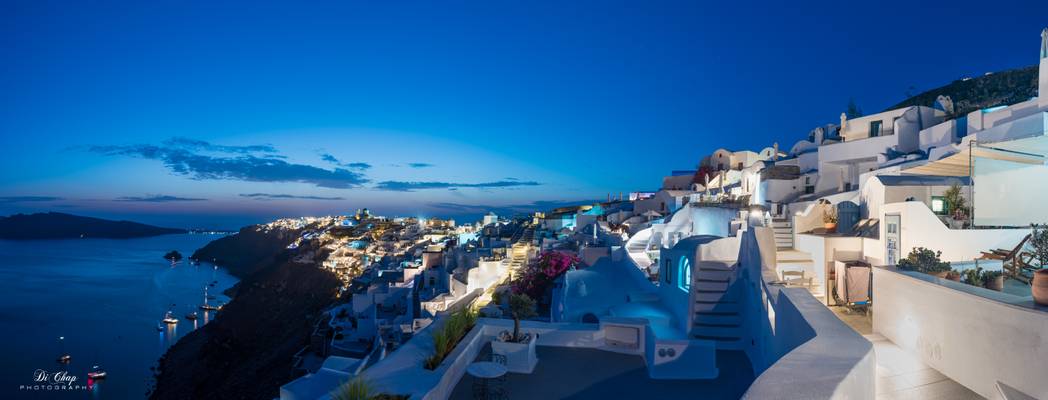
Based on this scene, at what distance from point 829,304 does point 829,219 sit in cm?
451

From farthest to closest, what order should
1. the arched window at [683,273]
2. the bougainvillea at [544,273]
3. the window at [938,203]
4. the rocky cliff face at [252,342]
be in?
the rocky cliff face at [252,342] → the bougainvillea at [544,273] → the arched window at [683,273] → the window at [938,203]

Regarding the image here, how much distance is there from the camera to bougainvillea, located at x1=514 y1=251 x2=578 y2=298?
1806cm

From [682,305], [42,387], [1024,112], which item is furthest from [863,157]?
[42,387]

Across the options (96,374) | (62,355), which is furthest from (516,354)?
(62,355)

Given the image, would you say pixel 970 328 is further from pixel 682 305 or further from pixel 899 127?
pixel 899 127

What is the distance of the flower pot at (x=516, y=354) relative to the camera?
616cm

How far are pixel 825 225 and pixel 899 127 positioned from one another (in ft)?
32.3

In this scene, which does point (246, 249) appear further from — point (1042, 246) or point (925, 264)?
point (1042, 246)

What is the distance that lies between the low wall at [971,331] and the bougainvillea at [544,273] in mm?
13888

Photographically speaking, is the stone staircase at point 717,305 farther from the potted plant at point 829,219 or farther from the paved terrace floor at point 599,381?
the potted plant at point 829,219

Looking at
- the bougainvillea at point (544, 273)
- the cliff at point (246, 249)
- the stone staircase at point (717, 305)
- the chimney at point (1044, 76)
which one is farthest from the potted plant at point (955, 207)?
the cliff at point (246, 249)

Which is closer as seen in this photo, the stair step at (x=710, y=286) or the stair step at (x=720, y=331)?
the stair step at (x=720, y=331)

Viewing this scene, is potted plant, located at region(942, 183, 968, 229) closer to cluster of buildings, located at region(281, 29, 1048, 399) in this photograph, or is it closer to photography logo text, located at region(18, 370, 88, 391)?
cluster of buildings, located at region(281, 29, 1048, 399)

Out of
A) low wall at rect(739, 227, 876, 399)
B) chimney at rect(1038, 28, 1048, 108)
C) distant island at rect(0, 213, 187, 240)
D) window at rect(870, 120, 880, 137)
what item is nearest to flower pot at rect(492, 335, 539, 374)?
low wall at rect(739, 227, 876, 399)
